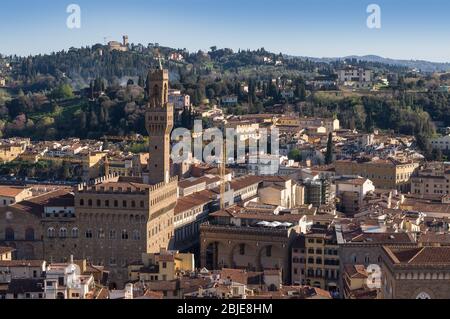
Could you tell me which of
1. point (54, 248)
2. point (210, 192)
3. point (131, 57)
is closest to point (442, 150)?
point (210, 192)

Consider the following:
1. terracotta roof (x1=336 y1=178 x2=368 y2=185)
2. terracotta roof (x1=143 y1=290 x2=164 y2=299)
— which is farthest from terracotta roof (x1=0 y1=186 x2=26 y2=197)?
terracotta roof (x1=336 y1=178 x2=368 y2=185)

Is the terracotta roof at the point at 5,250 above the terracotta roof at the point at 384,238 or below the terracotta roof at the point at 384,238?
below

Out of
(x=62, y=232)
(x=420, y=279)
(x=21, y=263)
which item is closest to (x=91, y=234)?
(x=62, y=232)

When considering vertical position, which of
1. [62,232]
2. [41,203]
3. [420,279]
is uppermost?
[420,279]

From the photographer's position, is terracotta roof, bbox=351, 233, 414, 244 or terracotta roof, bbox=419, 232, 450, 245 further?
terracotta roof, bbox=419, 232, 450, 245

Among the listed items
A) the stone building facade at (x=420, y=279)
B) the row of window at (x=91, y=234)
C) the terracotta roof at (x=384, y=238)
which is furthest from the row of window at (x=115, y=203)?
the stone building facade at (x=420, y=279)

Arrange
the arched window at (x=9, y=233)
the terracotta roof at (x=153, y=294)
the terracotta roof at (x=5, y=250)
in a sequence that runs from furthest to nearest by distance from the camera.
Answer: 1. the arched window at (x=9, y=233)
2. the terracotta roof at (x=5, y=250)
3. the terracotta roof at (x=153, y=294)

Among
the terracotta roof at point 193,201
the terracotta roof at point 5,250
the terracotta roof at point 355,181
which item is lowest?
the terracotta roof at point 5,250

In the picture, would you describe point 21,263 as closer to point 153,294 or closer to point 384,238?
point 153,294

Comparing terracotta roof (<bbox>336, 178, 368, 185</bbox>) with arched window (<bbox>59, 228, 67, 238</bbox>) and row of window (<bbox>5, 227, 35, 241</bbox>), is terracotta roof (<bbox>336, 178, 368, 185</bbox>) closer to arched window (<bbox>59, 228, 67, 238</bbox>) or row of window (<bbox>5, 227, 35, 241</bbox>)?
arched window (<bbox>59, 228, 67, 238</bbox>)

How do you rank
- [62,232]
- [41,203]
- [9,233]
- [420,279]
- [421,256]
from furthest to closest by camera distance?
[41,203]
[9,233]
[62,232]
[421,256]
[420,279]

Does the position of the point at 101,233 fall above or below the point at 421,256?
below

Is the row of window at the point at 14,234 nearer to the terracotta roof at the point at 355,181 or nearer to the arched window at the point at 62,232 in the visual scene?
the arched window at the point at 62,232

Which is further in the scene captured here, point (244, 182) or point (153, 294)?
point (244, 182)
